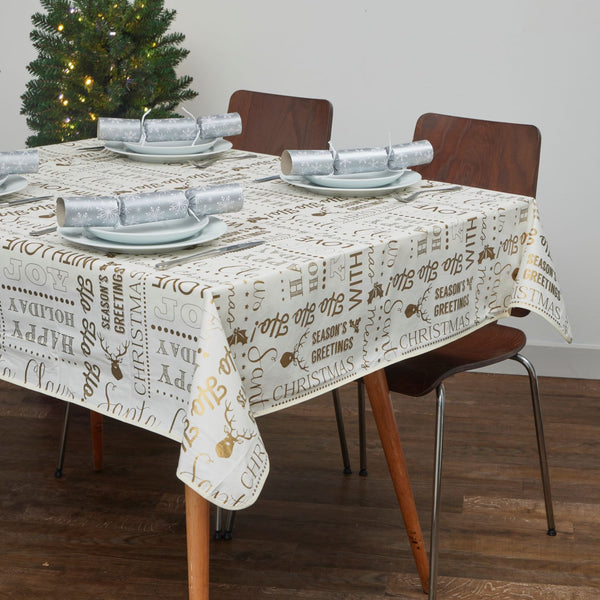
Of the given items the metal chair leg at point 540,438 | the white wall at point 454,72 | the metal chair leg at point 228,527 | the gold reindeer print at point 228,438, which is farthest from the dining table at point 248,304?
the white wall at point 454,72

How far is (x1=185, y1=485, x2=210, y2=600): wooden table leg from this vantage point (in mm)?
1329

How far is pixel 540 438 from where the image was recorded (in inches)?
78.7

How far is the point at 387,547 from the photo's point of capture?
203cm

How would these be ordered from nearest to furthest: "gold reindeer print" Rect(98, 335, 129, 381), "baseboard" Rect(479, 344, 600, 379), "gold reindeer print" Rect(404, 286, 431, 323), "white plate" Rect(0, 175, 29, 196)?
1. "gold reindeer print" Rect(98, 335, 129, 381)
2. "gold reindeer print" Rect(404, 286, 431, 323)
3. "white plate" Rect(0, 175, 29, 196)
4. "baseboard" Rect(479, 344, 600, 379)

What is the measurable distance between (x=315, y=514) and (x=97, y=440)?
22.1 inches

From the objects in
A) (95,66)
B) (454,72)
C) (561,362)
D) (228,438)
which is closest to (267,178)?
(228,438)

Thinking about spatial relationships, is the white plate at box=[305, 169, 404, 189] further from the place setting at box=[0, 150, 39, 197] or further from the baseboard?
the baseboard

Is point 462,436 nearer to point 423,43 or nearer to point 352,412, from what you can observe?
point 352,412

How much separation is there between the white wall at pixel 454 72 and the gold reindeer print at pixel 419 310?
4.53 ft

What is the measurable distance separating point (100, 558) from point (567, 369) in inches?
65.5

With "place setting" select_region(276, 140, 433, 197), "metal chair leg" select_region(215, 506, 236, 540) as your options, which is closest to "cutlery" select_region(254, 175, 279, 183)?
"place setting" select_region(276, 140, 433, 197)

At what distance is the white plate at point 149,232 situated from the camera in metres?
1.40

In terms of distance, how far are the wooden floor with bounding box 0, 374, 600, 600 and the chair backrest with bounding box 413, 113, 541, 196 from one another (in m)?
0.71

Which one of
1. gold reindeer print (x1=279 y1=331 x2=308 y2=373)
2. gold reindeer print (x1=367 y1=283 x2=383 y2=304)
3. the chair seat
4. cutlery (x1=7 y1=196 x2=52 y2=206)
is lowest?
the chair seat
